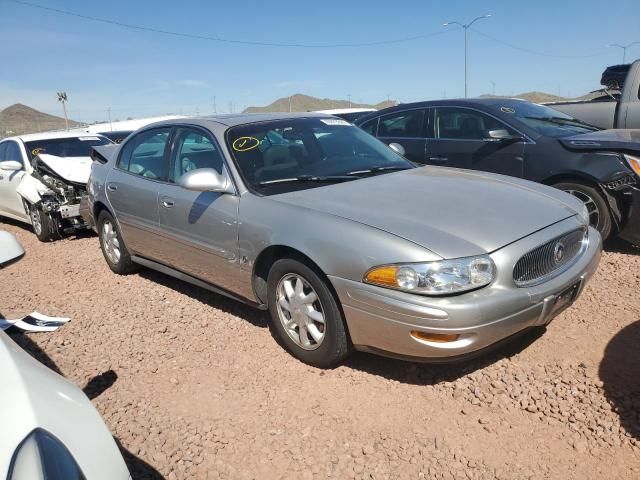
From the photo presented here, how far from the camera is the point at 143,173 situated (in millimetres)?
5000

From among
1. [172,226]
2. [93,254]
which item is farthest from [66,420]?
[93,254]

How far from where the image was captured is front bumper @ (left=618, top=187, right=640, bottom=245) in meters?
5.10

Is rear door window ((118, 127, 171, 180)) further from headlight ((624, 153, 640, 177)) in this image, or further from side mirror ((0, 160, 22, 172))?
headlight ((624, 153, 640, 177))

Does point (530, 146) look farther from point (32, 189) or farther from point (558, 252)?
point (32, 189)

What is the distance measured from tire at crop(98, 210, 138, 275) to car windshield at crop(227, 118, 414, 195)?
208 centimetres

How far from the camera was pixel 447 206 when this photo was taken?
3346 millimetres

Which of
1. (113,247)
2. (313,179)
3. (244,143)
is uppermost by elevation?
(244,143)

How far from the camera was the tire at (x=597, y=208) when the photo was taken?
5285 millimetres

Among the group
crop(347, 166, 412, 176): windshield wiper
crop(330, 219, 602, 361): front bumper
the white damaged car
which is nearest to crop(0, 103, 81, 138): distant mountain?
the white damaged car

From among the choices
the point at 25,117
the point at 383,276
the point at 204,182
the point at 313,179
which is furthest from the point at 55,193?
the point at 25,117

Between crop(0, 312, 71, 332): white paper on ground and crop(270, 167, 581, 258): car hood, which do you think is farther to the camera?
crop(270, 167, 581, 258): car hood

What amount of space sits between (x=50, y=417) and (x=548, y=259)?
2.70 metres

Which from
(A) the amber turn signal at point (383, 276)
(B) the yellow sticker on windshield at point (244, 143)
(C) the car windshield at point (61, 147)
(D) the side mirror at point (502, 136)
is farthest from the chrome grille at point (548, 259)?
(C) the car windshield at point (61, 147)

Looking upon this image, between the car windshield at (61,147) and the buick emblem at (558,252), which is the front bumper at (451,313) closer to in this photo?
the buick emblem at (558,252)
